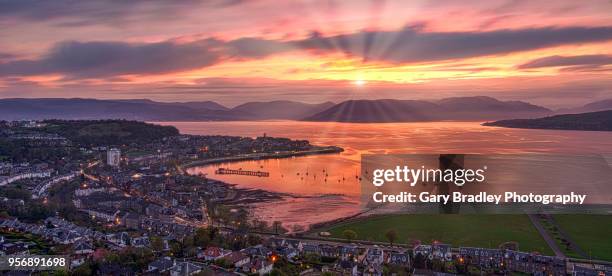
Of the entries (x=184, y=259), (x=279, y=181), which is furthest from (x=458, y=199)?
(x=279, y=181)

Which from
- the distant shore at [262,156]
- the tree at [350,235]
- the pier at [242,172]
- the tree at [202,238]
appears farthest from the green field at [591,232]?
the distant shore at [262,156]

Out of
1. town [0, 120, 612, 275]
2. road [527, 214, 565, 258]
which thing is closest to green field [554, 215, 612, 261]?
road [527, 214, 565, 258]

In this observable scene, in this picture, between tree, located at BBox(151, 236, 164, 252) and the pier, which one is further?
the pier

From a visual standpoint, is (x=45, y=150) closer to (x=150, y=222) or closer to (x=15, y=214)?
(x=15, y=214)

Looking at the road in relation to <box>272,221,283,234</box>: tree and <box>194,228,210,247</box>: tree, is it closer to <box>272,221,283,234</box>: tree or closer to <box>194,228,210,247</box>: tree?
<box>272,221,283,234</box>: tree

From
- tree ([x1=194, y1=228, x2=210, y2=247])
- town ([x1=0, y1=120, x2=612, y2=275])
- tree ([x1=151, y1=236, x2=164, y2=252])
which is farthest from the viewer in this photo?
tree ([x1=194, y1=228, x2=210, y2=247])
